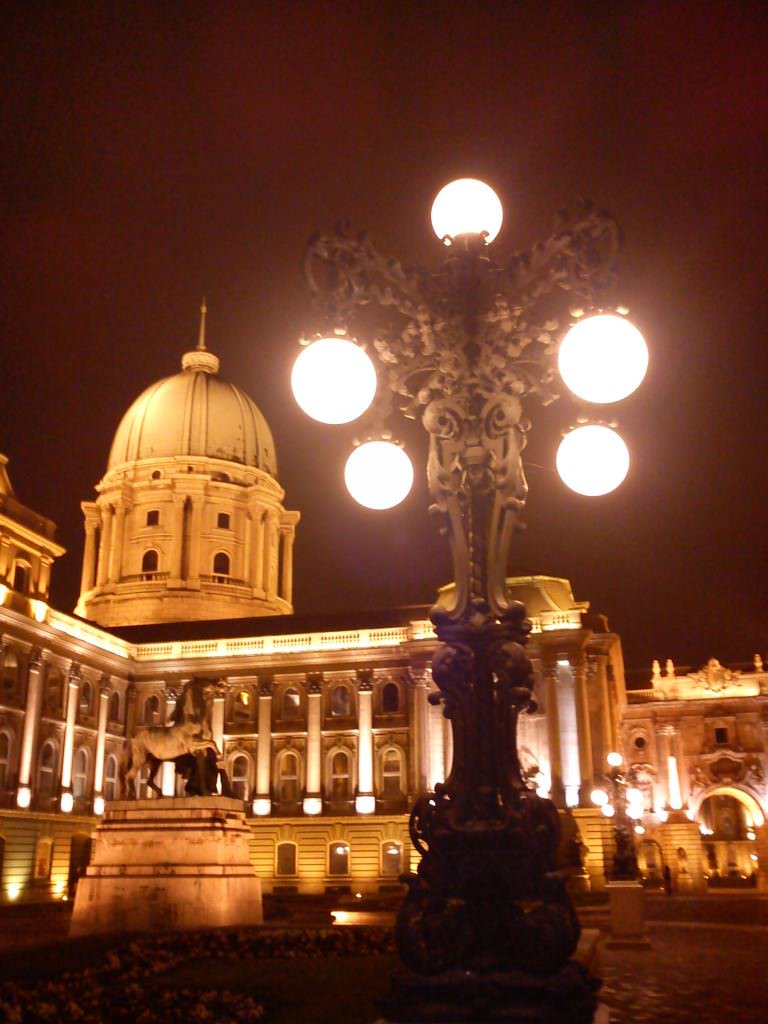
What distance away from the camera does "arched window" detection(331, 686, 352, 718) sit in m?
69.2

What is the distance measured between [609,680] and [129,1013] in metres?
59.1

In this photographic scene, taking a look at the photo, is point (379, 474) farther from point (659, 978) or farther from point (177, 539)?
point (177, 539)

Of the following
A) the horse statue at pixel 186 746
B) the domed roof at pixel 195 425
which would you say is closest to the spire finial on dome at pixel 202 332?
the domed roof at pixel 195 425

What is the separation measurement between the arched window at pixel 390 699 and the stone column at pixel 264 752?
7.55m

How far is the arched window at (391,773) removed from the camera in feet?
220

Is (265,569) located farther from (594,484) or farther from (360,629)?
(594,484)

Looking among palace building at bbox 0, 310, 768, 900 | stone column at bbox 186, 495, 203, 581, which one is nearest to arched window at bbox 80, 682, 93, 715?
palace building at bbox 0, 310, 768, 900

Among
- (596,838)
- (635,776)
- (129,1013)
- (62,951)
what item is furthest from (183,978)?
(635,776)

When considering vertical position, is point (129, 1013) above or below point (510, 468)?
below

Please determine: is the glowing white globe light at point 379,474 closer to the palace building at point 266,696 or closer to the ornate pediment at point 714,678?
the palace building at point 266,696

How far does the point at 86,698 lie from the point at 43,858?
1189 cm

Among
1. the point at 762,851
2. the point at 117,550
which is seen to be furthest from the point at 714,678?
the point at 117,550

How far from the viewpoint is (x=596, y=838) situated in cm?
6075

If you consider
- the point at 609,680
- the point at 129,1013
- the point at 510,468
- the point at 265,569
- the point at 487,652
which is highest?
the point at 265,569
